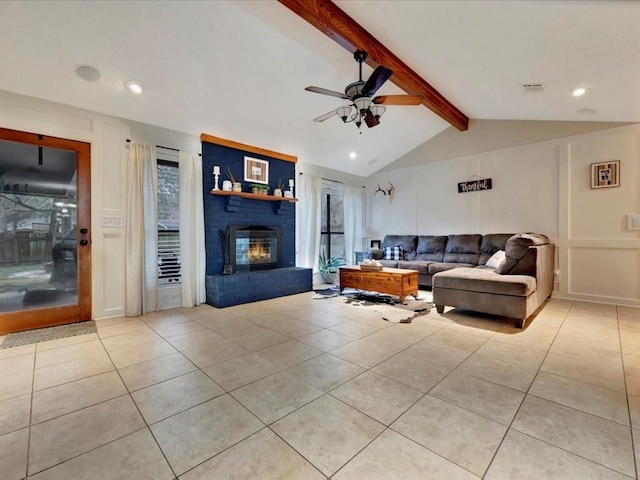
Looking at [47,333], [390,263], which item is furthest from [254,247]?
[47,333]

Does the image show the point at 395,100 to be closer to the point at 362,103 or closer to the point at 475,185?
the point at 362,103

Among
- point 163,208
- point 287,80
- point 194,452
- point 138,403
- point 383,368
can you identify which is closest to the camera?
point 194,452

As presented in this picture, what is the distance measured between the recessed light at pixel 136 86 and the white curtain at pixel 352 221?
14.9ft

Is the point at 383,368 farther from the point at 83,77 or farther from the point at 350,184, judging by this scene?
the point at 350,184

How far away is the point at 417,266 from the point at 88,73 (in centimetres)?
541

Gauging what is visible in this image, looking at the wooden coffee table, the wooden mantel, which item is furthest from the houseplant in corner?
the wooden mantel

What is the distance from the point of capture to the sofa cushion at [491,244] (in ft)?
17.1

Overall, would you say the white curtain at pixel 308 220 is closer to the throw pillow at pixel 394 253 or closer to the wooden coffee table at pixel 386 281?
the wooden coffee table at pixel 386 281

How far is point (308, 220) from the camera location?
6.04 meters

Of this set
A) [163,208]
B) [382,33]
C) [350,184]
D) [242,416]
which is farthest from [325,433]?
[350,184]

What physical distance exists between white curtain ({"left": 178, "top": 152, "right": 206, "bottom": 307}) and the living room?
0.27 meters

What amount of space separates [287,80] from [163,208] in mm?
2490

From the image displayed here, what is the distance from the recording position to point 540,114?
181 inches

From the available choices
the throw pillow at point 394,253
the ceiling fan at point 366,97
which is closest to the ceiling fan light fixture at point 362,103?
the ceiling fan at point 366,97
